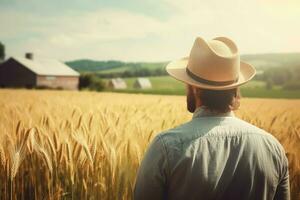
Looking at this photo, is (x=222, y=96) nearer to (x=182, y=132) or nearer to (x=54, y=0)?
(x=182, y=132)

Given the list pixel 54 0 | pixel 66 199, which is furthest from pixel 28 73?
pixel 66 199

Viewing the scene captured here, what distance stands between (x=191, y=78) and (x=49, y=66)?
19949mm

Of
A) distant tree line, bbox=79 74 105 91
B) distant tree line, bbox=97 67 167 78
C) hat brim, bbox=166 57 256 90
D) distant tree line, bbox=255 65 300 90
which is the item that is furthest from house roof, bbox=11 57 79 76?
hat brim, bbox=166 57 256 90

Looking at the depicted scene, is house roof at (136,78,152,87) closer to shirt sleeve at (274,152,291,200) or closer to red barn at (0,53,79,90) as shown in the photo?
red barn at (0,53,79,90)

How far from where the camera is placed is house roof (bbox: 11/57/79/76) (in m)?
18.2

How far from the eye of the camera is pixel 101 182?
154cm

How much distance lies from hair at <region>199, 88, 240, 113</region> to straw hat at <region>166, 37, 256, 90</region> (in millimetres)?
16

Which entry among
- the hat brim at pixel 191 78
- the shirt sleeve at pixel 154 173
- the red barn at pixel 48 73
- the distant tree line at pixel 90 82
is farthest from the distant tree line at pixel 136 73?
the shirt sleeve at pixel 154 173

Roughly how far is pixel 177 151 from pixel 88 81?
19476 mm

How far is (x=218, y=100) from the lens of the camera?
0.95m

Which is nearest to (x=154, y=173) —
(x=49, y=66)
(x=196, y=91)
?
(x=196, y=91)

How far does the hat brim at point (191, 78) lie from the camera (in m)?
0.95

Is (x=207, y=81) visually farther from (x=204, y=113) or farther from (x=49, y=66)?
(x=49, y=66)

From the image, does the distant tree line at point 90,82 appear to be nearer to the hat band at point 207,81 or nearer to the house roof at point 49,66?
the house roof at point 49,66
